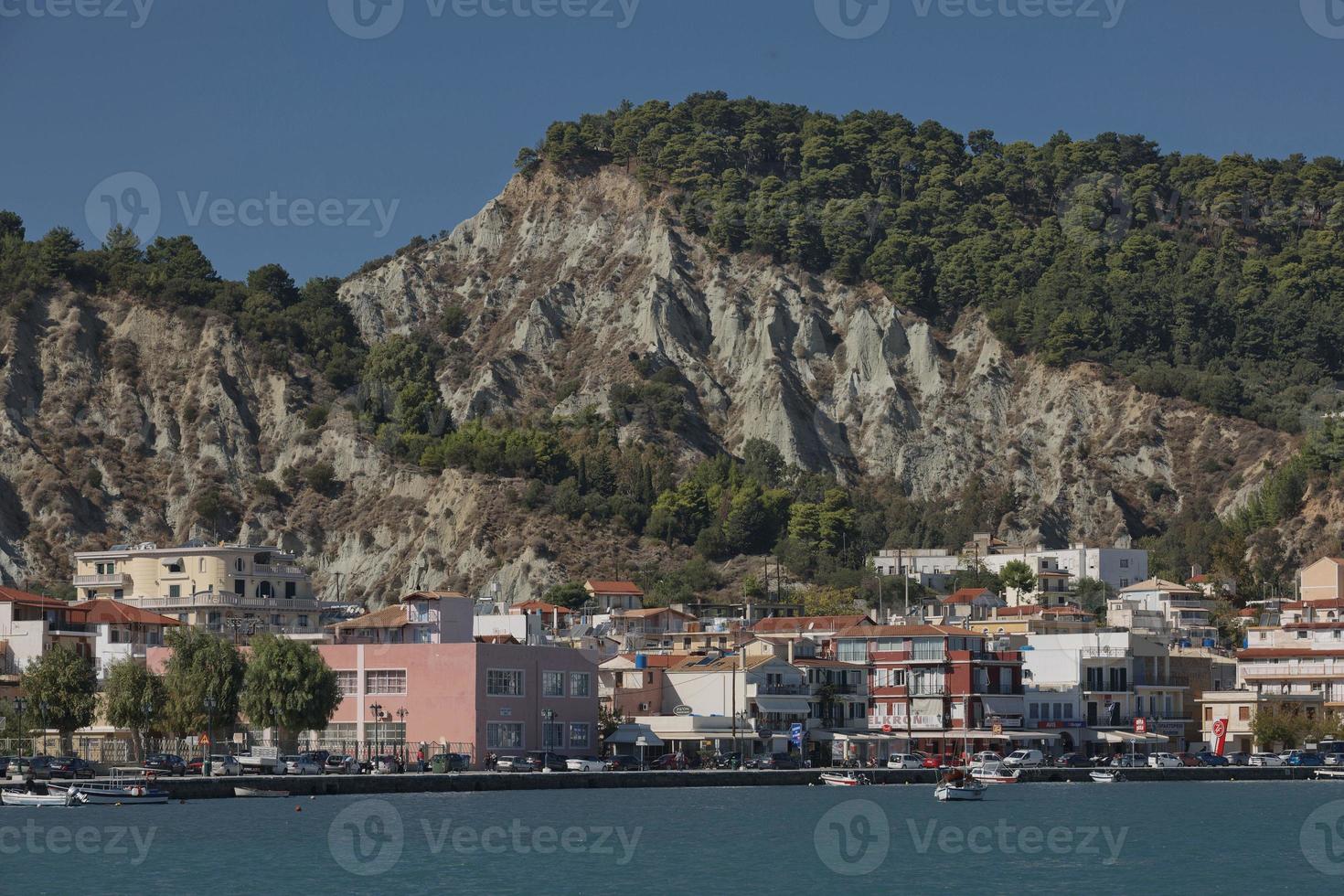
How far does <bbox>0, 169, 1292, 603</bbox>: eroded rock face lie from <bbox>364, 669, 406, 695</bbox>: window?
194 feet

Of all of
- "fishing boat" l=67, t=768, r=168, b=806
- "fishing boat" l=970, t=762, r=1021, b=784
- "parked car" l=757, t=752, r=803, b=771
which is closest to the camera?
"fishing boat" l=67, t=768, r=168, b=806

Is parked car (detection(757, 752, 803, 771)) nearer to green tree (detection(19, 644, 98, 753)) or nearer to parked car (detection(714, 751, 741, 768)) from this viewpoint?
parked car (detection(714, 751, 741, 768))

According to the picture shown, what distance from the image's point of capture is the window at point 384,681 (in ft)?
332

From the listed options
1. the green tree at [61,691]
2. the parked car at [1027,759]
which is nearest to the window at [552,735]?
the green tree at [61,691]

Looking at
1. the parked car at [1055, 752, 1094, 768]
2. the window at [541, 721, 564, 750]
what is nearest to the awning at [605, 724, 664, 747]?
the window at [541, 721, 564, 750]

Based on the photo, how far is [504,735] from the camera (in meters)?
101

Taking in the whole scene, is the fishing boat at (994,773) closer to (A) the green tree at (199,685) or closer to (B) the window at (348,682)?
(B) the window at (348,682)

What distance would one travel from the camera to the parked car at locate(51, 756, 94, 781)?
87.9 meters

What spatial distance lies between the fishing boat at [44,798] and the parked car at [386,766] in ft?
48.1

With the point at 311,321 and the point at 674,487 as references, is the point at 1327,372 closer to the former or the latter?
the point at 674,487

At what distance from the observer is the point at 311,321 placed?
195 meters

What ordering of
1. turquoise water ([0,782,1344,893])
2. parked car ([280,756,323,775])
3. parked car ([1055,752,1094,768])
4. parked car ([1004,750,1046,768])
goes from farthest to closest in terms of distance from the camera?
parked car ([1055,752,1094,768]), parked car ([1004,750,1046,768]), parked car ([280,756,323,775]), turquoise water ([0,782,1344,893])

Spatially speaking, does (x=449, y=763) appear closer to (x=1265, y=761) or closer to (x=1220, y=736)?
(x=1265, y=761)

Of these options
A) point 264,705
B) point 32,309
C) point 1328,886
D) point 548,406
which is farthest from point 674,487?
point 1328,886
